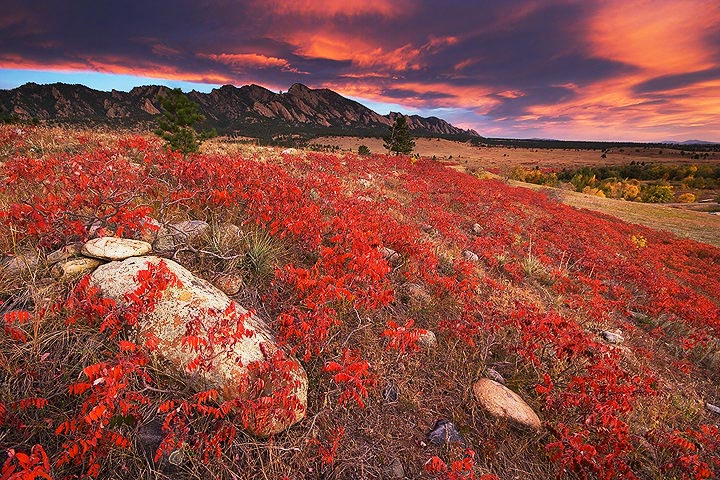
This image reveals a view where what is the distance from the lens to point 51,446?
8.95 ft

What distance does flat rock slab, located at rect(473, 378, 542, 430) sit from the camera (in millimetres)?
4246

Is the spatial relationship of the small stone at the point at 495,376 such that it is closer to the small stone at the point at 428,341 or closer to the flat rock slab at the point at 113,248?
the small stone at the point at 428,341

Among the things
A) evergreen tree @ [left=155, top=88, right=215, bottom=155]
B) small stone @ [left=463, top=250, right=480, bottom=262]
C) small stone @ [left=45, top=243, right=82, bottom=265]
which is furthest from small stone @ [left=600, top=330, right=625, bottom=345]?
evergreen tree @ [left=155, top=88, right=215, bottom=155]

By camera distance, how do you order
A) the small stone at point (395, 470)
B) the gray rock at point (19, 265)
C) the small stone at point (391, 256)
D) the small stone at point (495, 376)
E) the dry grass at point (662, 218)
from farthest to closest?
the dry grass at point (662, 218) < the small stone at point (391, 256) < the small stone at point (495, 376) < the gray rock at point (19, 265) < the small stone at point (395, 470)

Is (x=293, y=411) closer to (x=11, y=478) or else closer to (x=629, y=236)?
(x=11, y=478)

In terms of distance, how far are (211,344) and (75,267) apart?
239cm

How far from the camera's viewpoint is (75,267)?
398 centimetres

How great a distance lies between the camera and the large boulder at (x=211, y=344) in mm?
3229

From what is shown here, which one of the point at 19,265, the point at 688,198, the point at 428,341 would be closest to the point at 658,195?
the point at 688,198

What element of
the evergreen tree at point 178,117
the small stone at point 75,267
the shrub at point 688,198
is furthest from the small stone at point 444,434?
the shrub at point 688,198

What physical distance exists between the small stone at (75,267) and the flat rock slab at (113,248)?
93 mm

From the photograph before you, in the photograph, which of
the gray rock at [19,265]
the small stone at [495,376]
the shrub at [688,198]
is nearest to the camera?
the gray rock at [19,265]

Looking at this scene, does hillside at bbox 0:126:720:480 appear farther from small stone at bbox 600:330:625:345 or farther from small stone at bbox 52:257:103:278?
small stone at bbox 600:330:625:345

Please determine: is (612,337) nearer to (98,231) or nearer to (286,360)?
(286,360)
